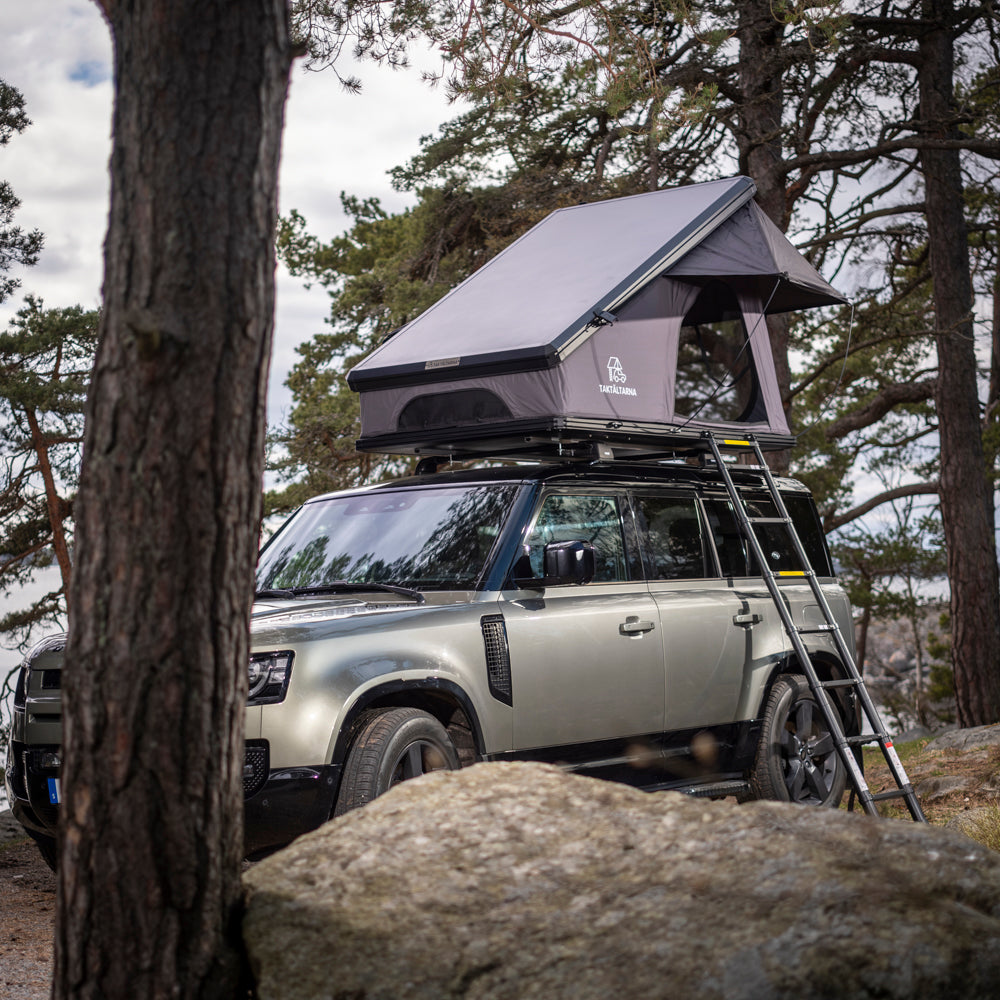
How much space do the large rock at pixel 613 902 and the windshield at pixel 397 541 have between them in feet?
8.93

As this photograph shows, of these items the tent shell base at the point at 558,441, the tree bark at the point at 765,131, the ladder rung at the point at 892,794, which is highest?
the tree bark at the point at 765,131

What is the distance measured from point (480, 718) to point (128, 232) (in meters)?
3.23

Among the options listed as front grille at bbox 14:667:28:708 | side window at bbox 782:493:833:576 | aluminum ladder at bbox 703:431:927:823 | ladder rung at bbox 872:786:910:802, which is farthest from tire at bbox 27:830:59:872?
side window at bbox 782:493:833:576

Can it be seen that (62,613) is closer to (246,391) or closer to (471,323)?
(471,323)

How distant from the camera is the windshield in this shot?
20.9 ft

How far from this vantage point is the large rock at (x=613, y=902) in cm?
270

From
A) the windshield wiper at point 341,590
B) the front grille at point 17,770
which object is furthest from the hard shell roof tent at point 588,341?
the front grille at point 17,770

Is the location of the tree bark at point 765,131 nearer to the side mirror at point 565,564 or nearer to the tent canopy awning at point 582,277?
the tent canopy awning at point 582,277

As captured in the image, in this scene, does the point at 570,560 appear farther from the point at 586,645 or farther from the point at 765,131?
the point at 765,131

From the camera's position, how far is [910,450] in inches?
1085

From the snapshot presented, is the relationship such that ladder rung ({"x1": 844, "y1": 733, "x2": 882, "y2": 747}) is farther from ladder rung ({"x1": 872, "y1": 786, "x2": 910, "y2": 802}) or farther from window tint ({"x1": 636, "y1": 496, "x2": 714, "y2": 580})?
window tint ({"x1": 636, "y1": 496, "x2": 714, "y2": 580})

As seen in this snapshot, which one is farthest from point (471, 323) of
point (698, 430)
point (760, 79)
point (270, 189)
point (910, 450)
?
point (910, 450)

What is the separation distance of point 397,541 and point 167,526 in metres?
3.51

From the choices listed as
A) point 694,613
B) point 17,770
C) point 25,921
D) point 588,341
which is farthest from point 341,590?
point 25,921
